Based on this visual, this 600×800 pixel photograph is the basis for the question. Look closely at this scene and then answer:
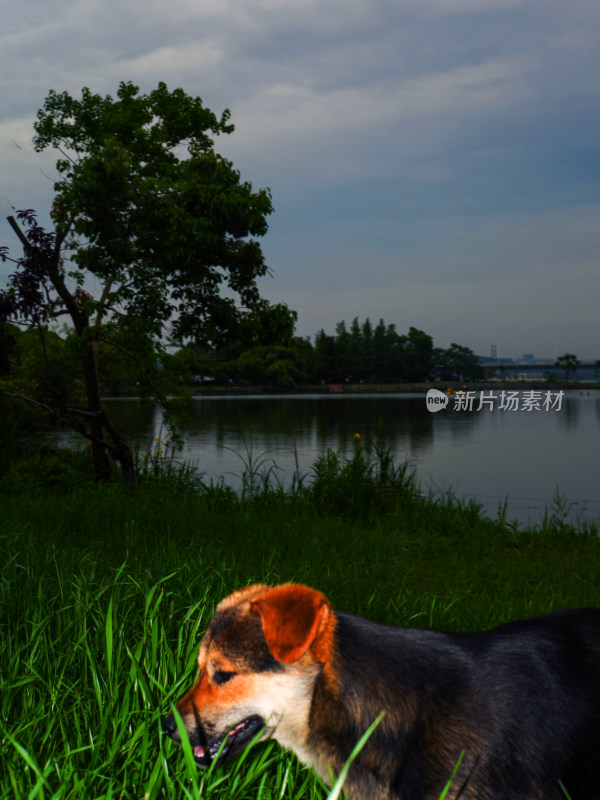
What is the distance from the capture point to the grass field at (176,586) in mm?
2562

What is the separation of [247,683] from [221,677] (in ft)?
0.31

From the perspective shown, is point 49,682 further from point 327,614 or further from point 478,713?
point 478,713

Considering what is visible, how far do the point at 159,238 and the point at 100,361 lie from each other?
498cm

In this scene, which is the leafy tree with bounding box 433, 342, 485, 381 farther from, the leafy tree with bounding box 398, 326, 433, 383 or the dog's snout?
the dog's snout

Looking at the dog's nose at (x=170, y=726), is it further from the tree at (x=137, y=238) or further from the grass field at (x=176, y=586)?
the tree at (x=137, y=238)

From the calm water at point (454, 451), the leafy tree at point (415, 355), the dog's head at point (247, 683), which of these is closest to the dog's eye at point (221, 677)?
the dog's head at point (247, 683)

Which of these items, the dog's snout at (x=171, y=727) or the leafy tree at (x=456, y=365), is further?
the leafy tree at (x=456, y=365)

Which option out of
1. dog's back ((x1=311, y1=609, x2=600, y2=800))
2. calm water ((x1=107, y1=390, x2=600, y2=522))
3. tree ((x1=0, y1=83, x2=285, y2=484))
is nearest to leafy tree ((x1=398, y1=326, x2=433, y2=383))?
calm water ((x1=107, y1=390, x2=600, y2=522))

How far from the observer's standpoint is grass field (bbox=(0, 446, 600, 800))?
256cm

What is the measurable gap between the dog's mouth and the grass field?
0.09m

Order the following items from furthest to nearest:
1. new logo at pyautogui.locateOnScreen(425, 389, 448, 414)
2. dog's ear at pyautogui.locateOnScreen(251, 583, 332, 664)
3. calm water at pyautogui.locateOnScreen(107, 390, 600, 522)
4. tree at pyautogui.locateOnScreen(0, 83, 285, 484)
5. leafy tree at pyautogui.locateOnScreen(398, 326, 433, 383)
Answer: leafy tree at pyautogui.locateOnScreen(398, 326, 433, 383), calm water at pyautogui.locateOnScreen(107, 390, 600, 522), new logo at pyautogui.locateOnScreen(425, 389, 448, 414), tree at pyautogui.locateOnScreen(0, 83, 285, 484), dog's ear at pyautogui.locateOnScreen(251, 583, 332, 664)

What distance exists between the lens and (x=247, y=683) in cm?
205

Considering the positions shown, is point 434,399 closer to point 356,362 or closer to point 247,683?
point 247,683

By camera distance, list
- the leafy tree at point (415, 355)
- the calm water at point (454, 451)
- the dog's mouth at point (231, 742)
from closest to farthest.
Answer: the dog's mouth at point (231, 742), the calm water at point (454, 451), the leafy tree at point (415, 355)
